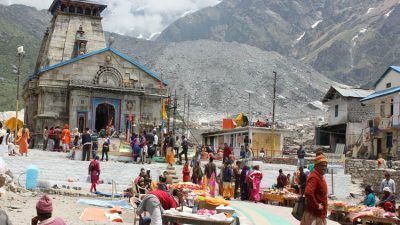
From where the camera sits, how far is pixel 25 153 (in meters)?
26.1

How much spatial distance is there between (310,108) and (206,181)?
80674 mm

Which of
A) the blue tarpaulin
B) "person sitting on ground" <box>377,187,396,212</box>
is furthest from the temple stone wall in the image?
"person sitting on ground" <box>377,187,396,212</box>

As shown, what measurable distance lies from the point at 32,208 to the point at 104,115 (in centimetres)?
3225

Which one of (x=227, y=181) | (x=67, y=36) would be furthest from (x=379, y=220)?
(x=67, y=36)

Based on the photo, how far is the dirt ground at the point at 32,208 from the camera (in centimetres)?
1304

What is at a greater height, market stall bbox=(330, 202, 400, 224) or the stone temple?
the stone temple

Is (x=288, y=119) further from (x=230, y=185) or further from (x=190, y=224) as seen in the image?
(x=190, y=224)

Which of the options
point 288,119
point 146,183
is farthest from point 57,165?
point 288,119

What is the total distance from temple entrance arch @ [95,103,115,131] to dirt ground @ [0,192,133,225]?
27017mm

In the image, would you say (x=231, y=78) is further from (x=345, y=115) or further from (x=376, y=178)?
(x=376, y=178)

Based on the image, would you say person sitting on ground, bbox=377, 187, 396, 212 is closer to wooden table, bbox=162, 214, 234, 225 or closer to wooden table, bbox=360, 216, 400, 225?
wooden table, bbox=360, 216, 400, 225

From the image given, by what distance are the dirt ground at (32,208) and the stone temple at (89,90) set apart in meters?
25.7

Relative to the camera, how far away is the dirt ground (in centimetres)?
1304

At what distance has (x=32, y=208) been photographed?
14633mm
